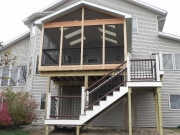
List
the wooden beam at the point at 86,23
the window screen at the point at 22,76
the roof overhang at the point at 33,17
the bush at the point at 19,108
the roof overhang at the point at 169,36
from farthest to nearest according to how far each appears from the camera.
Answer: the window screen at the point at 22,76 < the roof overhang at the point at 33,17 < the roof overhang at the point at 169,36 < the wooden beam at the point at 86,23 < the bush at the point at 19,108

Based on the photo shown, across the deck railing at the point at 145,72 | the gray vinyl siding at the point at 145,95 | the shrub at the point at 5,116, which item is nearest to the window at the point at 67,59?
the gray vinyl siding at the point at 145,95

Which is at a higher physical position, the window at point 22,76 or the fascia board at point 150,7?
the fascia board at point 150,7

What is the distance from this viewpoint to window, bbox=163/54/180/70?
16016 mm

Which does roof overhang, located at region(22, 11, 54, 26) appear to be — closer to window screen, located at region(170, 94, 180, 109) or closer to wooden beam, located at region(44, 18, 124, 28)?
wooden beam, located at region(44, 18, 124, 28)

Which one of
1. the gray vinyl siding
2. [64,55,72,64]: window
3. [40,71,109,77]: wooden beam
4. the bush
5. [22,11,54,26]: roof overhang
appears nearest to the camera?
[40,71,109,77]: wooden beam

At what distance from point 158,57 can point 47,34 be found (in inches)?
261

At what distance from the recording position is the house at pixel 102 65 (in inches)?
424

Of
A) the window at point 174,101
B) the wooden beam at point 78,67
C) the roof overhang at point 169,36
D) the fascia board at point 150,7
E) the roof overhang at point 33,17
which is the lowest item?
the window at point 174,101

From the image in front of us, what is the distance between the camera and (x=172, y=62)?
52.7 ft

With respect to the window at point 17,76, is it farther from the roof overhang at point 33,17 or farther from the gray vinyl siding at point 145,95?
the roof overhang at point 33,17

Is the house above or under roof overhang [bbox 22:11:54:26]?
under

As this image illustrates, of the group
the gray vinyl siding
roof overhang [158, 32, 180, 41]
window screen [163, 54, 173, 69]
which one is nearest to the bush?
the gray vinyl siding

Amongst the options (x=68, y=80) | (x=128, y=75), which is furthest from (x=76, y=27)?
(x=128, y=75)

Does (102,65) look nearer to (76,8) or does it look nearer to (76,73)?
(76,73)
